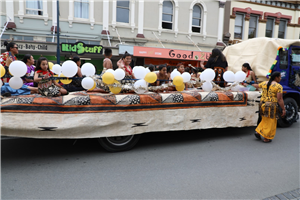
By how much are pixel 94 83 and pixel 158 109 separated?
128 centimetres

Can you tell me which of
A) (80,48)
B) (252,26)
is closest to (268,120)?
(80,48)

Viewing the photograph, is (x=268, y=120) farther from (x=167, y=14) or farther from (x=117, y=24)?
(x=167, y=14)

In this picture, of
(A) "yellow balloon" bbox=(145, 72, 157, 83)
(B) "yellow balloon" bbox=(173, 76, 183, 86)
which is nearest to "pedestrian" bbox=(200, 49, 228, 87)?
(B) "yellow balloon" bbox=(173, 76, 183, 86)

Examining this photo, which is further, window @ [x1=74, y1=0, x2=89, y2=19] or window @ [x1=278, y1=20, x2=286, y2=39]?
window @ [x1=278, y1=20, x2=286, y2=39]

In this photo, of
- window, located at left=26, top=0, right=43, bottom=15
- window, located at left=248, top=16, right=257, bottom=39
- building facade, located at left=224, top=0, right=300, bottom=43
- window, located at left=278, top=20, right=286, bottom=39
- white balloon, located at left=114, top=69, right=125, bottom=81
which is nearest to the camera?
white balloon, located at left=114, top=69, right=125, bottom=81

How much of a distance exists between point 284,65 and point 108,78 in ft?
15.6

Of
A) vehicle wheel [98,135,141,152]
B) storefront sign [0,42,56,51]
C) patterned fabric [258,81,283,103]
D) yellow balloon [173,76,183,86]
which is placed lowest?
vehicle wheel [98,135,141,152]

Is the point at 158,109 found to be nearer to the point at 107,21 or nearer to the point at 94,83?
the point at 94,83

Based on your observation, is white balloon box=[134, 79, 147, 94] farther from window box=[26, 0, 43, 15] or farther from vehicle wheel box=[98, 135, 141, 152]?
window box=[26, 0, 43, 15]

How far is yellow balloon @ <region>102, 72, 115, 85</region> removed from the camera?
3740 millimetres

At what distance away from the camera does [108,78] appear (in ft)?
12.3

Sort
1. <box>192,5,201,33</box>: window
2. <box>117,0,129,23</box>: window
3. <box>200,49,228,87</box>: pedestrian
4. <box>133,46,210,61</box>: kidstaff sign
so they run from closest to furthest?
<box>200,49,228,87</box>: pedestrian, <box>133,46,210,61</box>: kidstaff sign, <box>117,0,129,23</box>: window, <box>192,5,201,33</box>: window

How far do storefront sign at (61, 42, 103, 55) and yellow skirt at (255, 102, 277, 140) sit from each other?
812 cm

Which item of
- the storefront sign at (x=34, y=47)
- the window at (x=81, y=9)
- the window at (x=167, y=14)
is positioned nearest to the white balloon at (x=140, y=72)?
the storefront sign at (x=34, y=47)
